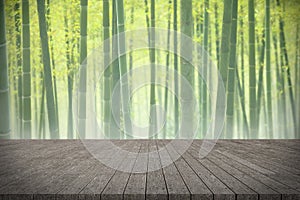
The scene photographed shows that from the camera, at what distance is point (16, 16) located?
17.1ft

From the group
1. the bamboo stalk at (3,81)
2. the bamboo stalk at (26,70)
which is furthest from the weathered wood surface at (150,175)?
the bamboo stalk at (26,70)

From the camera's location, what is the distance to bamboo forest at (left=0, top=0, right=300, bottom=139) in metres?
3.98

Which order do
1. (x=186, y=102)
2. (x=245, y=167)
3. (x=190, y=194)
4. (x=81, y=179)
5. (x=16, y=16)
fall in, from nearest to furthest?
(x=190, y=194), (x=81, y=179), (x=245, y=167), (x=186, y=102), (x=16, y=16)

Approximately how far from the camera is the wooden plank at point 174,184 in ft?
4.16

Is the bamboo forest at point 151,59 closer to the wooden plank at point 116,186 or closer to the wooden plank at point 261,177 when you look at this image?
the wooden plank at point 261,177

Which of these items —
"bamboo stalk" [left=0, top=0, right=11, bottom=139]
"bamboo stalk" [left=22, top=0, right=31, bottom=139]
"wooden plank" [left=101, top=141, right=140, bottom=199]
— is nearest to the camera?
"wooden plank" [left=101, top=141, right=140, bottom=199]

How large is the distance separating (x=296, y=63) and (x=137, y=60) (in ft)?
8.34

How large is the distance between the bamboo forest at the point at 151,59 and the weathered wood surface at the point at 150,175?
1619 millimetres

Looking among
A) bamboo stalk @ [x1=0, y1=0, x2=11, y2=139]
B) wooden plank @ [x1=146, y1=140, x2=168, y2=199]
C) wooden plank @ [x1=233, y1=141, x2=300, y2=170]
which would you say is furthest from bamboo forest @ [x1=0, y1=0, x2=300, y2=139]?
wooden plank @ [x1=146, y1=140, x2=168, y2=199]

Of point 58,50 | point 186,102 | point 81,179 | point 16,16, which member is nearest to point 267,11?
point 186,102

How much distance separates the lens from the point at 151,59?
423 cm

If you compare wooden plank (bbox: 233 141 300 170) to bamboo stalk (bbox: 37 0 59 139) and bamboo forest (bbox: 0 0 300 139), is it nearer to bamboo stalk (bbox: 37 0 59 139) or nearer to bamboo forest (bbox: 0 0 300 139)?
bamboo forest (bbox: 0 0 300 139)

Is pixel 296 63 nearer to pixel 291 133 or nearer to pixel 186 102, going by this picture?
pixel 291 133

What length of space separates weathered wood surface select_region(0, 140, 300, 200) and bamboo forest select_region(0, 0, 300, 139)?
1619mm
